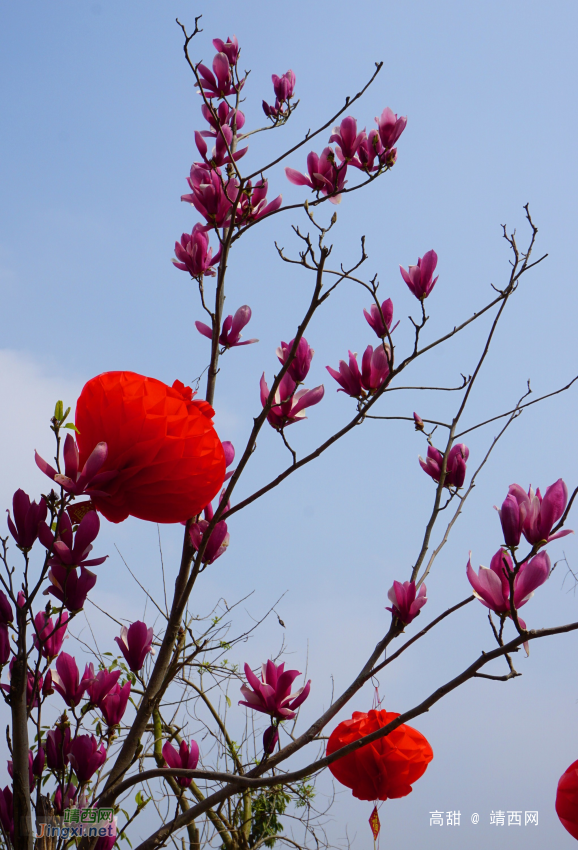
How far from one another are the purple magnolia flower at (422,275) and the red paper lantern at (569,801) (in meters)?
0.75

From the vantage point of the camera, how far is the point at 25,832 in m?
0.58

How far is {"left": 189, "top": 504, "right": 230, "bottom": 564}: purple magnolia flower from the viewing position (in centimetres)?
80

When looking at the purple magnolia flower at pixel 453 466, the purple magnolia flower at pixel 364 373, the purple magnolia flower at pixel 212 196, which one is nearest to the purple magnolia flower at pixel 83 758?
the purple magnolia flower at pixel 364 373

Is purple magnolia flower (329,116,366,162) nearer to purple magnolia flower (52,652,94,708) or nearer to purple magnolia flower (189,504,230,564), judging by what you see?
purple magnolia flower (189,504,230,564)

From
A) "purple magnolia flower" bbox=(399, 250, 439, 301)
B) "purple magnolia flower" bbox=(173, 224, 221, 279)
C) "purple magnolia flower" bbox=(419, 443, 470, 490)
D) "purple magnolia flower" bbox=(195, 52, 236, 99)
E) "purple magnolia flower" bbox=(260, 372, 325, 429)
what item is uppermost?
"purple magnolia flower" bbox=(195, 52, 236, 99)

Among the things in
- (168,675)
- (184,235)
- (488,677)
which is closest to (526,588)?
(488,677)

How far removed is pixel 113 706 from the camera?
0.75 metres

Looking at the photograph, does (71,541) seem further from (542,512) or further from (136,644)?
(542,512)

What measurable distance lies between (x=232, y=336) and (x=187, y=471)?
550 millimetres

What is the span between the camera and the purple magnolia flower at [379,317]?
999mm

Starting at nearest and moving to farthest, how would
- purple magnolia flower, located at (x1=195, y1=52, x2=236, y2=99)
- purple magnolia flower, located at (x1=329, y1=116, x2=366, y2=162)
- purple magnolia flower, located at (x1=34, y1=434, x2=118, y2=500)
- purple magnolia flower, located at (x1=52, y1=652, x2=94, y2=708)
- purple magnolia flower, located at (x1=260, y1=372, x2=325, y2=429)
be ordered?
purple magnolia flower, located at (x1=34, y1=434, x2=118, y2=500) → purple magnolia flower, located at (x1=52, y1=652, x2=94, y2=708) → purple magnolia flower, located at (x1=260, y1=372, x2=325, y2=429) → purple magnolia flower, located at (x1=329, y1=116, x2=366, y2=162) → purple magnolia flower, located at (x1=195, y1=52, x2=236, y2=99)

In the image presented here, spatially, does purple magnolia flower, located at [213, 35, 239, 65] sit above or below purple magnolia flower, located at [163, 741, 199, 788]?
above

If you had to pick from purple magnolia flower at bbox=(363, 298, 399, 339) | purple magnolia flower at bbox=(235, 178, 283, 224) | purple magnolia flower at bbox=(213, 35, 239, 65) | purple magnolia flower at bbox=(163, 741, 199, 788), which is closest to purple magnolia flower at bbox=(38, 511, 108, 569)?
purple magnolia flower at bbox=(163, 741, 199, 788)

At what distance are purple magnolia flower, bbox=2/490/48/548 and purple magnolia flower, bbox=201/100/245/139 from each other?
2.84ft
